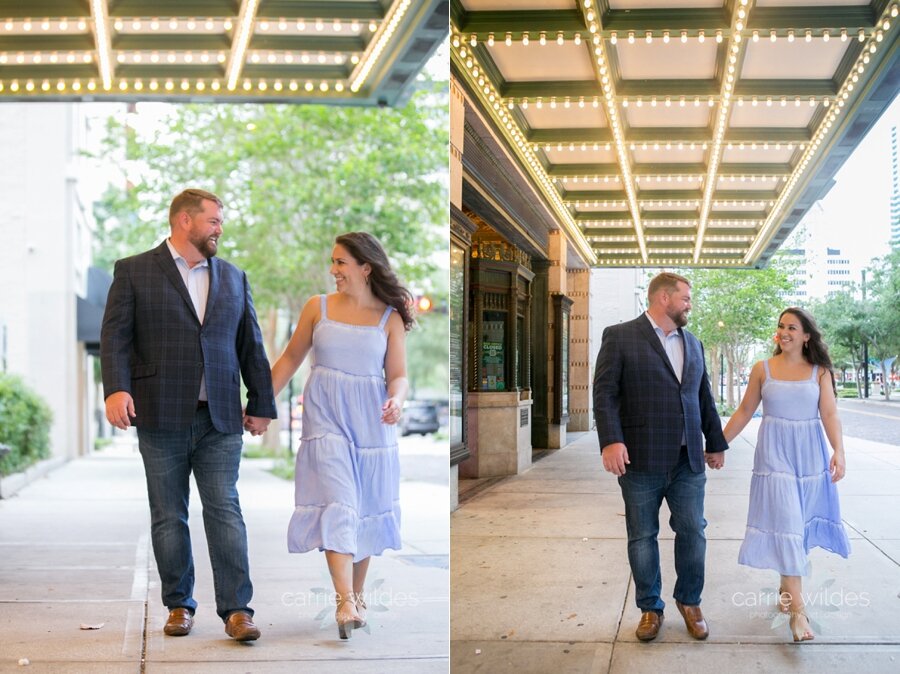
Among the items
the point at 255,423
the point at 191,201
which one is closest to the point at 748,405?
the point at 255,423

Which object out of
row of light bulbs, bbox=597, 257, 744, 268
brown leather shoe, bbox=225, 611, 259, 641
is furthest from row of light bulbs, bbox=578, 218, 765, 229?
brown leather shoe, bbox=225, 611, 259, 641

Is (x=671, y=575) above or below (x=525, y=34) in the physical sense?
below

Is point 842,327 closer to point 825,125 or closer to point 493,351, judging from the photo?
point 825,125

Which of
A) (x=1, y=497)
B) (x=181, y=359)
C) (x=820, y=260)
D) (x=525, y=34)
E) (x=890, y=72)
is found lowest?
(x=1, y=497)

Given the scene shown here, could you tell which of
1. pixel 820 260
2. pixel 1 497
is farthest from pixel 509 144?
pixel 1 497

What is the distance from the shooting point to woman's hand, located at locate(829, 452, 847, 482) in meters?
4.48

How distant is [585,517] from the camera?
5074 mm

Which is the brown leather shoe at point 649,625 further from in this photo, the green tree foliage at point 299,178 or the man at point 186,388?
the green tree foliage at point 299,178

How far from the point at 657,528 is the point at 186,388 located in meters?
2.22

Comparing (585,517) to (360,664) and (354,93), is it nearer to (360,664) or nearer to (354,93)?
(360,664)

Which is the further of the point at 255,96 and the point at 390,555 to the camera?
the point at 255,96

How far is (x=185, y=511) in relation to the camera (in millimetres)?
5031

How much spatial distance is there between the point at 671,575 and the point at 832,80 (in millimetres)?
3136

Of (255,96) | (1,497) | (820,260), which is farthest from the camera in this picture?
(1,497)
